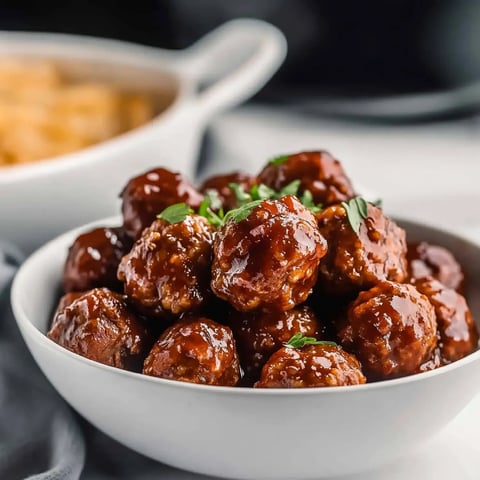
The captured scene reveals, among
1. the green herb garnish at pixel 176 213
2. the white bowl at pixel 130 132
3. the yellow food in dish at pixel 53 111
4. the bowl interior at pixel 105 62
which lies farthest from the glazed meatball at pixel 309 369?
the bowl interior at pixel 105 62

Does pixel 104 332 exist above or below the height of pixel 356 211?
below

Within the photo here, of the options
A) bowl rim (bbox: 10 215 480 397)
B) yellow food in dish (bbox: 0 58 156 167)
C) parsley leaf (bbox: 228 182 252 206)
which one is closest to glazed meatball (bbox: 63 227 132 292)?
bowl rim (bbox: 10 215 480 397)

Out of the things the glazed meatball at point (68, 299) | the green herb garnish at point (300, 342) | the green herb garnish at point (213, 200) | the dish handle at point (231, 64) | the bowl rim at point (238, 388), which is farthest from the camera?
the dish handle at point (231, 64)

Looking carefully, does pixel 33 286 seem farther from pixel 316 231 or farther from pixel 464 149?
pixel 464 149

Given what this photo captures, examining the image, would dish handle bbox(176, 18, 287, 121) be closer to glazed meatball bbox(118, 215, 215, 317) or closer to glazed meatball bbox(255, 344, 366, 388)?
glazed meatball bbox(118, 215, 215, 317)

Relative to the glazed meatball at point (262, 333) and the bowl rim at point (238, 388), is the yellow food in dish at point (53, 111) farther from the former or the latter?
the glazed meatball at point (262, 333)

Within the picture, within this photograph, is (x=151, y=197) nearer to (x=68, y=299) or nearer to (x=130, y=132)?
(x=68, y=299)

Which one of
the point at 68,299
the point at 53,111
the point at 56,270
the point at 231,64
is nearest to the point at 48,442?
the point at 68,299
